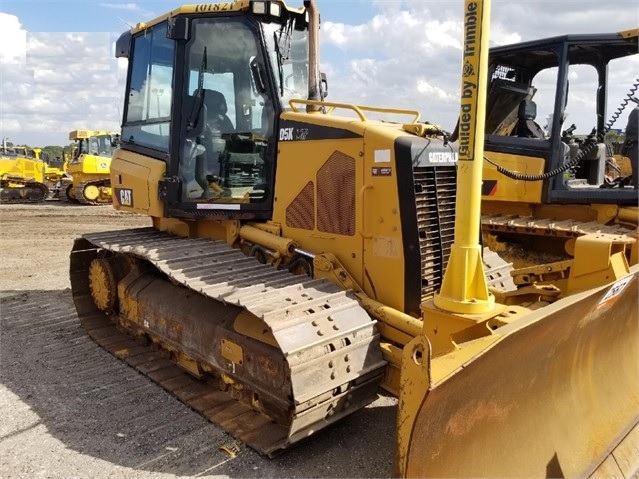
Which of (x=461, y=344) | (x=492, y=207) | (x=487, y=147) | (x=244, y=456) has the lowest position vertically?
(x=244, y=456)

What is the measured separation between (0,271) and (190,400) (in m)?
6.41

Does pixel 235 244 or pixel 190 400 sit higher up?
pixel 235 244

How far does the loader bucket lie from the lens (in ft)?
8.69

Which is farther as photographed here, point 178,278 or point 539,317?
point 178,278

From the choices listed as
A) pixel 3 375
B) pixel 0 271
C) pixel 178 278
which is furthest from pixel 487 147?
pixel 0 271

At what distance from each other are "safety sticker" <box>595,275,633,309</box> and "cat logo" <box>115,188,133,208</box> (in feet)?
14.1

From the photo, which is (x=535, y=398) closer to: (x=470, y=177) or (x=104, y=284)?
(x=470, y=177)

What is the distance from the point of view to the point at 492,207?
7.17m

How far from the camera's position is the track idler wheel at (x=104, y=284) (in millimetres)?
5453

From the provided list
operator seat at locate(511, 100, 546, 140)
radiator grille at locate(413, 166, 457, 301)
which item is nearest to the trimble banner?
radiator grille at locate(413, 166, 457, 301)

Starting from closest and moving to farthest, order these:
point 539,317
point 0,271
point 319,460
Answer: point 539,317
point 319,460
point 0,271

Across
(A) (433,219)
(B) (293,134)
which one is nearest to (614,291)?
(A) (433,219)

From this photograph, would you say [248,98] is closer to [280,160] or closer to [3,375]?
[280,160]

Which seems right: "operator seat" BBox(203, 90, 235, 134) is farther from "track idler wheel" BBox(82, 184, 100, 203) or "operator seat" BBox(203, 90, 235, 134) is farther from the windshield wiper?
"track idler wheel" BBox(82, 184, 100, 203)
